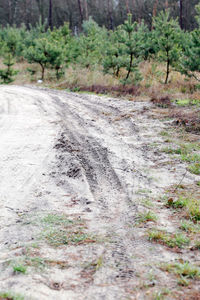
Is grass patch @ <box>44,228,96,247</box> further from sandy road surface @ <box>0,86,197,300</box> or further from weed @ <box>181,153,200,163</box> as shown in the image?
weed @ <box>181,153,200,163</box>

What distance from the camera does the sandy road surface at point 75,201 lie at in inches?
93.0

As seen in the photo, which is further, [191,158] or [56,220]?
[191,158]

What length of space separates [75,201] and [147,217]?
0.95 m

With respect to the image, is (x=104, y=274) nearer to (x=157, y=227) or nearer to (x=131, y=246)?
(x=131, y=246)

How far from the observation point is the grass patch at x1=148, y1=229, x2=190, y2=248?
2.86 m

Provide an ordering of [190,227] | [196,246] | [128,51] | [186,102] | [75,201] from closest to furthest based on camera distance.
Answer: [196,246], [190,227], [75,201], [186,102], [128,51]

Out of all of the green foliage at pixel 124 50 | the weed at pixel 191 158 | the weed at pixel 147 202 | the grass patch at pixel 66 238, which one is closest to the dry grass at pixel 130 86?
the green foliage at pixel 124 50

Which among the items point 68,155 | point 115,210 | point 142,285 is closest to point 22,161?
point 68,155

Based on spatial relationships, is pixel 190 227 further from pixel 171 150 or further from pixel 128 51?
pixel 128 51

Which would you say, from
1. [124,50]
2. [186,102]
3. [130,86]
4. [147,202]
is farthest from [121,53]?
[147,202]

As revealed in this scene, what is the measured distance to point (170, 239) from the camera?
2939mm

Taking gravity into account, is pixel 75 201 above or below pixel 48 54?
below

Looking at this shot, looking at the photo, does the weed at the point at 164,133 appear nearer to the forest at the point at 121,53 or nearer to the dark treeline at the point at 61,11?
the forest at the point at 121,53

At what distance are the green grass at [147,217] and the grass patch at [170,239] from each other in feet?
0.90
